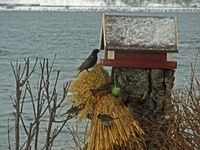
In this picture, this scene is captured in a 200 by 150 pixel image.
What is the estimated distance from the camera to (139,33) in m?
4.15

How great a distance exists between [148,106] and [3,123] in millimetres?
11566

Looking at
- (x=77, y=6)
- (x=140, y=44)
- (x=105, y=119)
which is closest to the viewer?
(x=105, y=119)

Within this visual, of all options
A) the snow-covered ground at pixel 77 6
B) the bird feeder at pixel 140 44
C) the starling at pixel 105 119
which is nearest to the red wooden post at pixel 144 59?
the bird feeder at pixel 140 44

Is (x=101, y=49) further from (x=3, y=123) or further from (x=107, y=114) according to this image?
(x=3, y=123)

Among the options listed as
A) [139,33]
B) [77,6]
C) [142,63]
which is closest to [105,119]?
[142,63]

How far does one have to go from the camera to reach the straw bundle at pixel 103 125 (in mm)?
3961

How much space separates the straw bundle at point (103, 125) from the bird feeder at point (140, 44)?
182 mm

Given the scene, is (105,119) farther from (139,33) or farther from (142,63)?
(139,33)

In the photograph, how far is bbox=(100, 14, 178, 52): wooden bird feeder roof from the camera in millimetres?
4086

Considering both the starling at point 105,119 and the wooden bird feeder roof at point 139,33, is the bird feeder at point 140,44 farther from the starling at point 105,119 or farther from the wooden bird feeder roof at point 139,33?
the starling at point 105,119

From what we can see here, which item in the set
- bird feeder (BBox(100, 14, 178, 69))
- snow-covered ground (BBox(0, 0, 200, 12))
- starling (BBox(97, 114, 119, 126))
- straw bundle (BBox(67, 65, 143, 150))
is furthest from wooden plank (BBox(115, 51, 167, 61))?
snow-covered ground (BBox(0, 0, 200, 12))

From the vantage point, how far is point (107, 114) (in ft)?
13.0

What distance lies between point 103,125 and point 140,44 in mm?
528

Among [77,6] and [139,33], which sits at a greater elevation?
[139,33]
